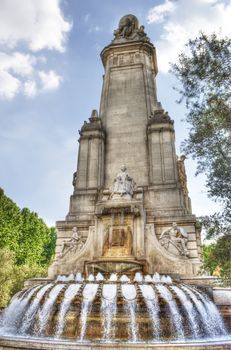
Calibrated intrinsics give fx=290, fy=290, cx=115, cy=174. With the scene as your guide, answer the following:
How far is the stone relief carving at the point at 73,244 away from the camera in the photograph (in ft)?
43.4

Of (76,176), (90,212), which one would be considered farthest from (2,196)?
(90,212)

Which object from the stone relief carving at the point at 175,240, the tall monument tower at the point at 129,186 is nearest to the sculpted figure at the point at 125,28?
the tall monument tower at the point at 129,186

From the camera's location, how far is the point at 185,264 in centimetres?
1163

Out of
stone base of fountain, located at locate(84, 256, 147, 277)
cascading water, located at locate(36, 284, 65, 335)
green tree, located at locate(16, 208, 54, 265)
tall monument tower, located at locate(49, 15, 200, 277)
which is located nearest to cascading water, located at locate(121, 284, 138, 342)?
cascading water, located at locate(36, 284, 65, 335)

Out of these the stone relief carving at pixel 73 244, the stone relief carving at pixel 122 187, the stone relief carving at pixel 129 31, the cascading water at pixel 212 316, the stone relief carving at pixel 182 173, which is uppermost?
the stone relief carving at pixel 129 31

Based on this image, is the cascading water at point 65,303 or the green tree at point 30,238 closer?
the cascading water at point 65,303

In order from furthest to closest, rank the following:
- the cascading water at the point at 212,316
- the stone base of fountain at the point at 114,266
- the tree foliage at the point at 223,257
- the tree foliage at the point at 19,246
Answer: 1. the tree foliage at the point at 19,246
2. the stone base of fountain at the point at 114,266
3. the tree foliage at the point at 223,257
4. the cascading water at the point at 212,316

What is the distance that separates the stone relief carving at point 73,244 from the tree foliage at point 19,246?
44.2 ft

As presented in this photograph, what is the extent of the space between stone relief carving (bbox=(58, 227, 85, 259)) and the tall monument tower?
45 millimetres

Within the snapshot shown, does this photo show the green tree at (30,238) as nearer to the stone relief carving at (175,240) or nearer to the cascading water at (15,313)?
the stone relief carving at (175,240)

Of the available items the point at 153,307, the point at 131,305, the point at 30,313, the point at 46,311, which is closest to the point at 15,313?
the point at 30,313

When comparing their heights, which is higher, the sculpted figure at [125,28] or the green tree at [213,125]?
the sculpted figure at [125,28]

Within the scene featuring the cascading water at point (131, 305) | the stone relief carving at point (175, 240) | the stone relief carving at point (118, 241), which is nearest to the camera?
the cascading water at point (131, 305)

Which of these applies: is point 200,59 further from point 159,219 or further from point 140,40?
point 140,40
